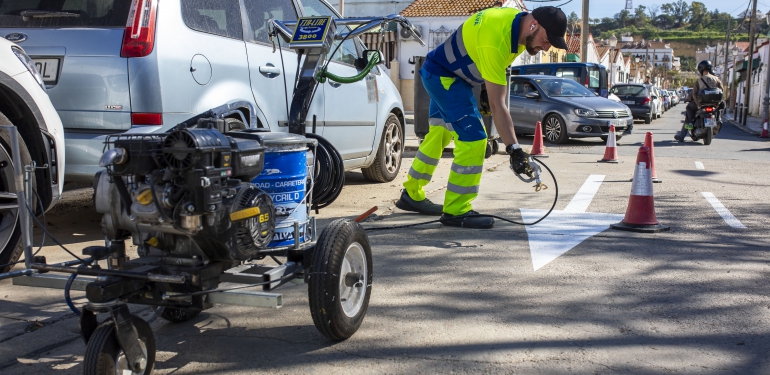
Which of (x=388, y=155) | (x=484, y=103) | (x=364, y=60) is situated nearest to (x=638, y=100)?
(x=388, y=155)

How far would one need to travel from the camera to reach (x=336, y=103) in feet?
21.3

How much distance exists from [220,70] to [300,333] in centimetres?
228

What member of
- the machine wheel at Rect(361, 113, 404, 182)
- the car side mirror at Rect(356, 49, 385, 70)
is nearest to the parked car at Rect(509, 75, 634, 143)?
the machine wheel at Rect(361, 113, 404, 182)

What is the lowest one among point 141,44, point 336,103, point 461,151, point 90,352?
point 90,352

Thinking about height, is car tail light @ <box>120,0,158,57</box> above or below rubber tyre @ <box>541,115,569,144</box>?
above

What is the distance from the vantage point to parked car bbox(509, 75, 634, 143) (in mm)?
15219

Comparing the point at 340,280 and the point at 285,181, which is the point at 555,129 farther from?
the point at 340,280

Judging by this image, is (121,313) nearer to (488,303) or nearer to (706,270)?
(488,303)

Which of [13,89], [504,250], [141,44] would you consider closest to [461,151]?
[504,250]

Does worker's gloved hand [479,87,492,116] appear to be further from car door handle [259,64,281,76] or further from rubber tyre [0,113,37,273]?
rubber tyre [0,113,37,273]

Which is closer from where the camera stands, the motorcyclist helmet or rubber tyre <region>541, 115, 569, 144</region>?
the motorcyclist helmet

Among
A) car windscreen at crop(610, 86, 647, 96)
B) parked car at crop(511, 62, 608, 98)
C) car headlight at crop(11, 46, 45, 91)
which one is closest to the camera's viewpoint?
car headlight at crop(11, 46, 45, 91)

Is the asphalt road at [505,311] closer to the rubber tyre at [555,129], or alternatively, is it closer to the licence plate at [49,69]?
the licence plate at [49,69]

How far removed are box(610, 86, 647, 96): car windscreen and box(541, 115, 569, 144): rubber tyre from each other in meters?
11.7
